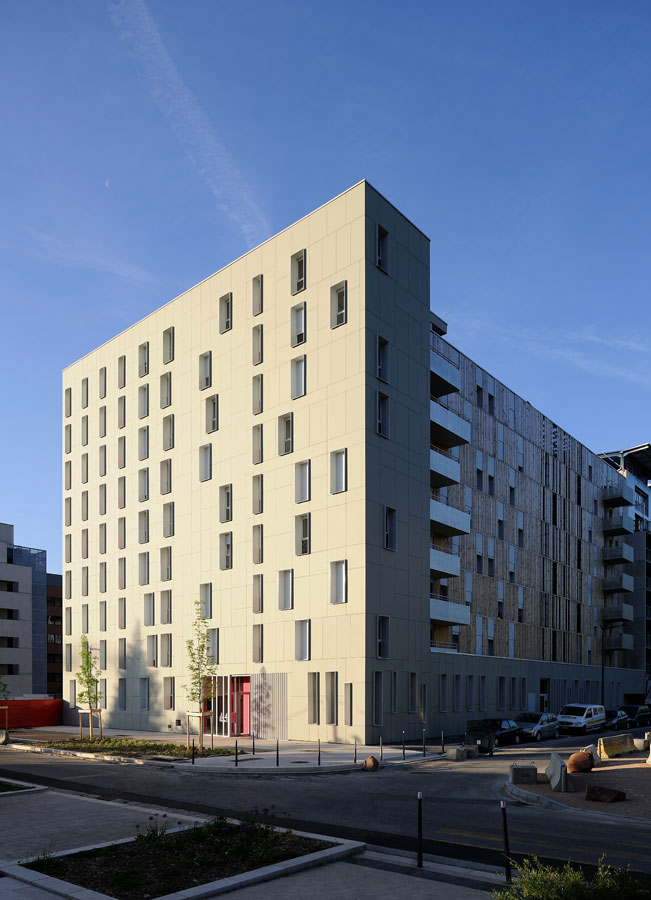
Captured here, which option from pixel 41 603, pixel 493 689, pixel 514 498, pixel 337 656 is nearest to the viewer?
pixel 337 656

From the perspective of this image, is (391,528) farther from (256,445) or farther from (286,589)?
(256,445)

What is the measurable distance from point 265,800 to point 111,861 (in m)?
9.07

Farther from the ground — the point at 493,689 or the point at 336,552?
the point at 336,552

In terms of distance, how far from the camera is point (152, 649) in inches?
2196

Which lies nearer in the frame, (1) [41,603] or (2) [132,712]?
(2) [132,712]

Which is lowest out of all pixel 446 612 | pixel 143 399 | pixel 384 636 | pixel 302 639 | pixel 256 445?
pixel 302 639

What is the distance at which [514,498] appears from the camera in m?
66.1

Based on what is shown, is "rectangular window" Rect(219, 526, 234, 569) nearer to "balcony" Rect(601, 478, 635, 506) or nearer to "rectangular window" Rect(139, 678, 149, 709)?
"rectangular window" Rect(139, 678, 149, 709)

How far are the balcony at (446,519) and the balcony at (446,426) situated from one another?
4267mm

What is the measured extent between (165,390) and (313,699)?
24509 millimetres

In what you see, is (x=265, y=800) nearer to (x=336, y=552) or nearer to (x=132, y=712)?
(x=336, y=552)

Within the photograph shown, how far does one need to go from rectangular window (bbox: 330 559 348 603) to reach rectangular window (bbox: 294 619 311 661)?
228 cm

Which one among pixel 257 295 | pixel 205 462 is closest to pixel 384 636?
pixel 205 462

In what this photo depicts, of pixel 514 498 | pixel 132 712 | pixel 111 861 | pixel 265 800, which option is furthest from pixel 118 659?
pixel 111 861
